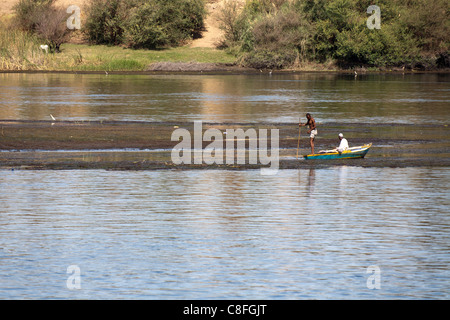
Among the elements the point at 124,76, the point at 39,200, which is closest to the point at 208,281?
the point at 39,200

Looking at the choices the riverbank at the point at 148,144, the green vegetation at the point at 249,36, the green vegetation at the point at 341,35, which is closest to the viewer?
the riverbank at the point at 148,144

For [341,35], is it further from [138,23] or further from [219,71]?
[138,23]

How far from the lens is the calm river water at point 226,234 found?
15125 mm

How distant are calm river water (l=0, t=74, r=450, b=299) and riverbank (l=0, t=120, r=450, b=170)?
1286 millimetres

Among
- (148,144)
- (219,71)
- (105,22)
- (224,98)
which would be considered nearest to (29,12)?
(105,22)

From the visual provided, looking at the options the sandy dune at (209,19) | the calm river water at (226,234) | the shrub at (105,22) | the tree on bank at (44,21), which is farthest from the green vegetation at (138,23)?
the calm river water at (226,234)

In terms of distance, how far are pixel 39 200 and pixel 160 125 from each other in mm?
17994

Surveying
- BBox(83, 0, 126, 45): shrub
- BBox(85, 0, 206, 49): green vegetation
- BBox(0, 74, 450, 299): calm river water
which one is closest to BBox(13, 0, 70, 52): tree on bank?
BBox(83, 0, 126, 45): shrub

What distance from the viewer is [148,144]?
109 ft

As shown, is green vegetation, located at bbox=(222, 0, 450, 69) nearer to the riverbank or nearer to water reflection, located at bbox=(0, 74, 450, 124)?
water reflection, located at bbox=(0, 74, 450, 124)

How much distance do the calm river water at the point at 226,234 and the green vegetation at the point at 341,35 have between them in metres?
67.6

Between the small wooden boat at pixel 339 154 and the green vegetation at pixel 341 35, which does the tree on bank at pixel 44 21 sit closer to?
the green vegetation at pixel 341 35

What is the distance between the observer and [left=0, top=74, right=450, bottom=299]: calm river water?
15.1m
